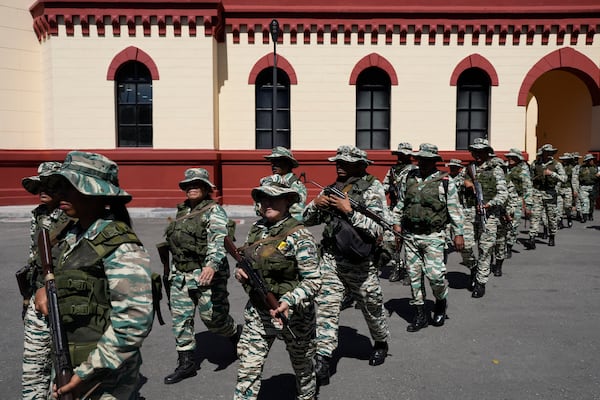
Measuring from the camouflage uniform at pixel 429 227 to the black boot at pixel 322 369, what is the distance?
5.64 ft

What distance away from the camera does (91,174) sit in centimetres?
241

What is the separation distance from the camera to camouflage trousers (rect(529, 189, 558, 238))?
1077 cm

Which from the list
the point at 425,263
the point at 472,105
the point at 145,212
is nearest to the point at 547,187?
the point at 472,105

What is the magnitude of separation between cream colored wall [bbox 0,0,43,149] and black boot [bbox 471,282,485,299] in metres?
13.7

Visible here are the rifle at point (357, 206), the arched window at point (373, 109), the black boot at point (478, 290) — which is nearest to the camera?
the rifle at point (357, 206)

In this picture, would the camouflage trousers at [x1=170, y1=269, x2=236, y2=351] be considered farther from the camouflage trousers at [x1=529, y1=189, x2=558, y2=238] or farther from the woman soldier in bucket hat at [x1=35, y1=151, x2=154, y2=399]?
the camouflage trousers at [x1=529, y1=189, x2=558, y2=238]

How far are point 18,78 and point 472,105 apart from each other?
14.1m

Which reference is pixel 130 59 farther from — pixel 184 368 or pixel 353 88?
pixel 184 368

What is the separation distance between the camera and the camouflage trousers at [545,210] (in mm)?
10773

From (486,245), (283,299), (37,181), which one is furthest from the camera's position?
(486,245)

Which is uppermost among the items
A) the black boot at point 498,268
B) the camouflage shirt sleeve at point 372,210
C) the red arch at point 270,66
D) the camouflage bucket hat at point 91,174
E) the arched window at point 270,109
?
the red arch at point 270,66

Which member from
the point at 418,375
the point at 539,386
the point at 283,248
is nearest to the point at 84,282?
the point at 283,248

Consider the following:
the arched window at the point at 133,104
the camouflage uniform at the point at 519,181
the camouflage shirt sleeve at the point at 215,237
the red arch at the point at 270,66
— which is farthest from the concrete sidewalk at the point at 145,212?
the camouflage shirt sleeve at the point at 215,237

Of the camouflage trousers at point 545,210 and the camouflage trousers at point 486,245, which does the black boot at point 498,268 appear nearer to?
the camouflage trousers at point 486,245
